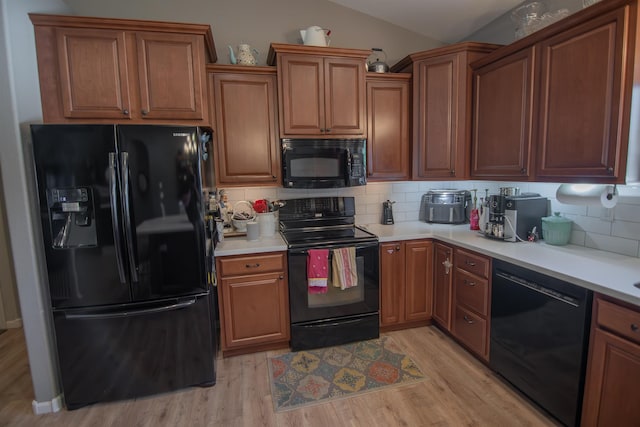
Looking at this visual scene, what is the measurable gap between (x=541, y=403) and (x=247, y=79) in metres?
3.02

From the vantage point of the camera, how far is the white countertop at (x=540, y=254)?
150 centimetres

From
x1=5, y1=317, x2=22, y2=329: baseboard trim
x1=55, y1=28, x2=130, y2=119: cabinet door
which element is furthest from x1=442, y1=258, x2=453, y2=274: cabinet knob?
x1=5, y1=317, x2=22, y2=329: baseboard trim

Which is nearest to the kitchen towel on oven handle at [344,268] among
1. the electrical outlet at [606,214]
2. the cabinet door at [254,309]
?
the cabinet door at [254,309]

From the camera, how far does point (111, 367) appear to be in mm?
1987

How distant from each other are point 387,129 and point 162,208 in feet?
6.63

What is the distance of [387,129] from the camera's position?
2873mm

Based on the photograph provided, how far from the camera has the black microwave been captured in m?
2.63

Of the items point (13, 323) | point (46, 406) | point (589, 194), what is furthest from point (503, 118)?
point (13, 323)

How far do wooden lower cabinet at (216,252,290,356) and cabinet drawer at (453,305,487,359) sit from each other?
1.38 m

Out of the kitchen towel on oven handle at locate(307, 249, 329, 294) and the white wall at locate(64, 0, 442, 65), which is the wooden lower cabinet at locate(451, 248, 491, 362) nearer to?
the kitchen towel on oven handle at locate(307, 249, 329, 294)

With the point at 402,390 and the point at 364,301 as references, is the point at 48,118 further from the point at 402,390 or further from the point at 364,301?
the point at 402,390

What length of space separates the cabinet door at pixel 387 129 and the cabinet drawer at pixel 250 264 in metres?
1.19

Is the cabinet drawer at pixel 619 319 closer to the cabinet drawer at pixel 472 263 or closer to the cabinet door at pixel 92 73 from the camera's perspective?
the cabinet drawer at pixel 472 263

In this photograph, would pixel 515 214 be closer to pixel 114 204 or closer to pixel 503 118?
pixel 503 118
